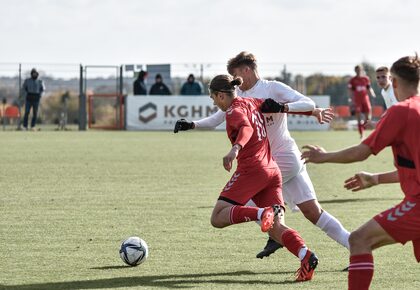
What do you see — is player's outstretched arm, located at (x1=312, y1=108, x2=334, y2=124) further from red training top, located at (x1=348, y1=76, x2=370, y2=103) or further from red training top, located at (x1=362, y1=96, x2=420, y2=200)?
red training top, located at (x1=348, y1=76, x2=370, y2=103)

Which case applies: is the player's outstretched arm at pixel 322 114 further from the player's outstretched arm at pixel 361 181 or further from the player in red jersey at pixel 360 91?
the player in red jersey at pixel 360 91

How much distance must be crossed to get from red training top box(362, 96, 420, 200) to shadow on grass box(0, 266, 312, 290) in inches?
79.4

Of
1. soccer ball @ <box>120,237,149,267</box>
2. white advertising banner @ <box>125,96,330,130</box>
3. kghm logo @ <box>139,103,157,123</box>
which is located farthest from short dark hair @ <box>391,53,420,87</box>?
kghm logo @ <box>139,103,157,123</box>

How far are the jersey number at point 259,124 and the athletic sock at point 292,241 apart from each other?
0.81m

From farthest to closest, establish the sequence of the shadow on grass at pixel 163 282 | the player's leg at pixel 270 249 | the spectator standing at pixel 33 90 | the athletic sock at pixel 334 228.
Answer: the spectator standing at pixel 33 90, the player's leg at pixel 270 249, the athletic sock at pixel 334 228, the shadow on grass at pixel 163 282

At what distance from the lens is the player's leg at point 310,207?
8.89 metres

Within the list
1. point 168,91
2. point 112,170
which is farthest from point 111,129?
point 112,170

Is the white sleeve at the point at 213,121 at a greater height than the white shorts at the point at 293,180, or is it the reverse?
the white sleeve at the point at 213,121

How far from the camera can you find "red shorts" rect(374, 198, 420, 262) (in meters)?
6.44

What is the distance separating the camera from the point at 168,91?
3850 centimetres

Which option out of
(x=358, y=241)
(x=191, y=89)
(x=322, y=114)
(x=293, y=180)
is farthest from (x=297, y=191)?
(x=191, y=89)

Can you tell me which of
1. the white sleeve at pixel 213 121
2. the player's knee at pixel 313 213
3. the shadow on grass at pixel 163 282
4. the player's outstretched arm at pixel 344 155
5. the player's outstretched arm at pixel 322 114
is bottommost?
the shadow on grass at pixel 163 282

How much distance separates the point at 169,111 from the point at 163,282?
1168 inches

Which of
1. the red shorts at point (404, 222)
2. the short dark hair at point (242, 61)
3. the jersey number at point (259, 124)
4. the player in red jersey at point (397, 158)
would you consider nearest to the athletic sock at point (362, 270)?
the player in red jersey at point (397, 158)
